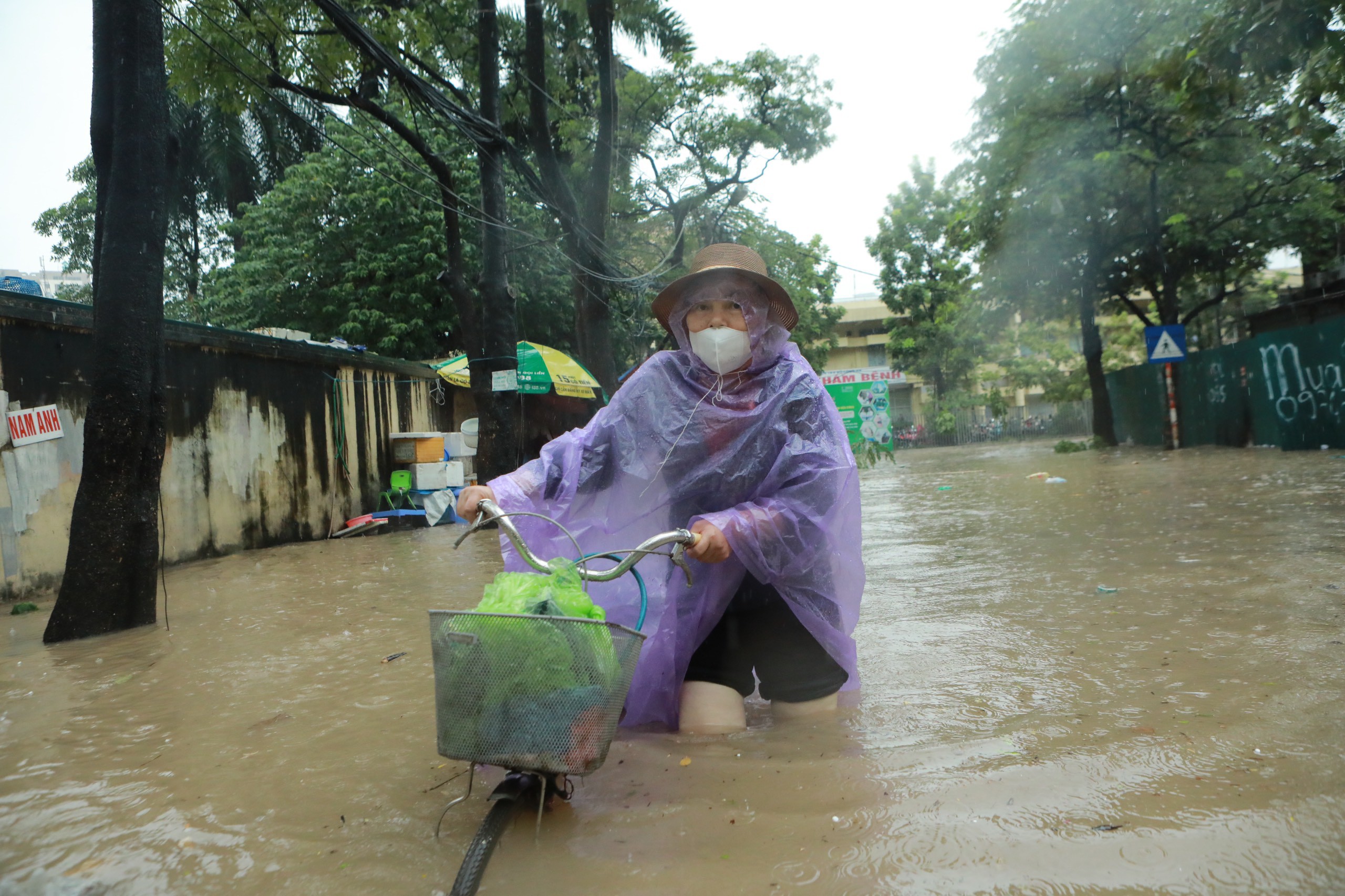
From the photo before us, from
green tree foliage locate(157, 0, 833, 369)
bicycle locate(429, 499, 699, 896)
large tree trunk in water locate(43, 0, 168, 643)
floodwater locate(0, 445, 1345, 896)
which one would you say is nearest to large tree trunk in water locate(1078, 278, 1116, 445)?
green tree foliage locate(157, 0, 833, 369)

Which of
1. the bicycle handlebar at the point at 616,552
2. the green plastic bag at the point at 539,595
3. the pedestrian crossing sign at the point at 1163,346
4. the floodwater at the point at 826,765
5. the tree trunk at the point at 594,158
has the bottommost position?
the floodwater at the point at 826,765

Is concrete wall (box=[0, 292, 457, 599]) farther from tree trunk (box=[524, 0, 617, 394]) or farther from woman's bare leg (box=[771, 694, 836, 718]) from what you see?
woman's bare leg (box=[771, 694, 836, 718])

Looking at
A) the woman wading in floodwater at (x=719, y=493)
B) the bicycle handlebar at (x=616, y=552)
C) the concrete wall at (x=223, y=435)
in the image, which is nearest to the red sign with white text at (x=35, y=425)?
the concrete wall at (x=223, y=435)

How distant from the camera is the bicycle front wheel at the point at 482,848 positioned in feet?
6.20

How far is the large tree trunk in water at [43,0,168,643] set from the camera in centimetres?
551

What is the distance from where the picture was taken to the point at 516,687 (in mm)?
1977

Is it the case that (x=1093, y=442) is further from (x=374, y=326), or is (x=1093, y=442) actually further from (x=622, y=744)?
(x=622, y=744)

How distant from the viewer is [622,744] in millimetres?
2918

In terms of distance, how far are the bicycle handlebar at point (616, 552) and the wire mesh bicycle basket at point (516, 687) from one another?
0.92 feet

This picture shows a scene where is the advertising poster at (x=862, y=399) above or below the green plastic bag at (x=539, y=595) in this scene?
above

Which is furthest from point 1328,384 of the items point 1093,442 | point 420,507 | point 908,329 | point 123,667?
point 908,329

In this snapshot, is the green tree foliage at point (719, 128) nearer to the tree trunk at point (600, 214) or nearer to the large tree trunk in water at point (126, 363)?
the tree trunk at point (600, 214)

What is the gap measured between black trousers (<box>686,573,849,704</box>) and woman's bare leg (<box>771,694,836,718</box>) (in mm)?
23

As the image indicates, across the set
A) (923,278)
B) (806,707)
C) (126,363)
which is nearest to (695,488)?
(806,707)
